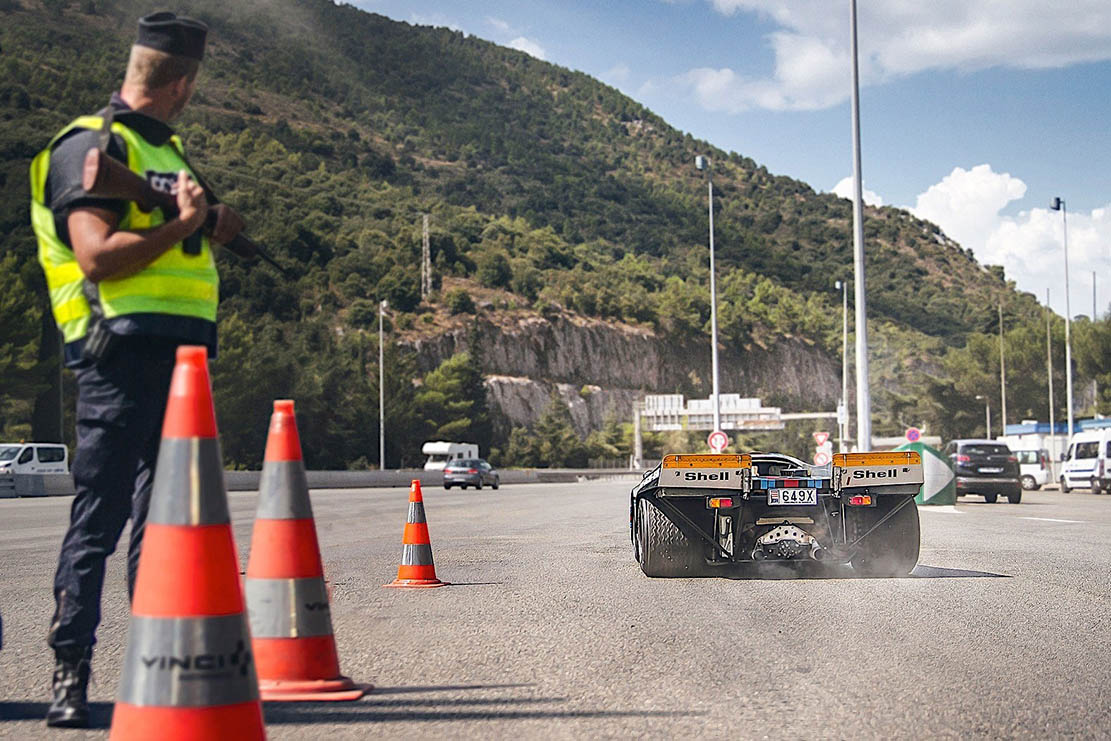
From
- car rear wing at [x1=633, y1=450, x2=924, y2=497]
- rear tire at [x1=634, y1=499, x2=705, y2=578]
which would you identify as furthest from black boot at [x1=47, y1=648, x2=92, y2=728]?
rear tire at [x1=634, y1=499, x2=705, y2=578]

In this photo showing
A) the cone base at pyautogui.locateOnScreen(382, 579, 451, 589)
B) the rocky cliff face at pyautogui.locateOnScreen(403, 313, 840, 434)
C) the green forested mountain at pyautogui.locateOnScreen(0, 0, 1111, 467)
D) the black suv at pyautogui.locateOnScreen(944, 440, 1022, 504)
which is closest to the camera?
the cone base at pyautogui.locateOnScreen(382, 579, 451, 589)

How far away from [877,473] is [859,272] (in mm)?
20834

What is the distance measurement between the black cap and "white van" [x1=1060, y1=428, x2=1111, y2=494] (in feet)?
128

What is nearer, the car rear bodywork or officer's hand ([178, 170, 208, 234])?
officer's hand ([178, 170, 208, 234])

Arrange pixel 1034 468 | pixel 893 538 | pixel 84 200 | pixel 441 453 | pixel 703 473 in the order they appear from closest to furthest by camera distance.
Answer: pixel 84 200, pixel 703 473, pixel 893 538, pixel 1034 468, pixel 441 453

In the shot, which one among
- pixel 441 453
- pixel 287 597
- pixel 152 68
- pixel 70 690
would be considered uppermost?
pixel 152 68

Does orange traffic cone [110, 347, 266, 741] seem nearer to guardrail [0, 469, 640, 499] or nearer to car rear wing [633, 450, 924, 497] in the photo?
guardrail [0, 469, 640, 499]

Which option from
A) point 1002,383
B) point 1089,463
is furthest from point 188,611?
point 1002,383

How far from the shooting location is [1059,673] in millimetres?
5824

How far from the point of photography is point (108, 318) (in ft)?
13.6

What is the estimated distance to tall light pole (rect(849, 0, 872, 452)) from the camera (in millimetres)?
28875

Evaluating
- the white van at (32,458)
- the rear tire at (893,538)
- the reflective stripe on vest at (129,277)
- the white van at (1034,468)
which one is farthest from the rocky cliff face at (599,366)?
the reflective stripe on vest at (129,277)

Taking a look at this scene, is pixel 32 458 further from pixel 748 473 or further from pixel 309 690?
pixel 309 690

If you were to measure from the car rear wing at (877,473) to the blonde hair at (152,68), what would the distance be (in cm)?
708
